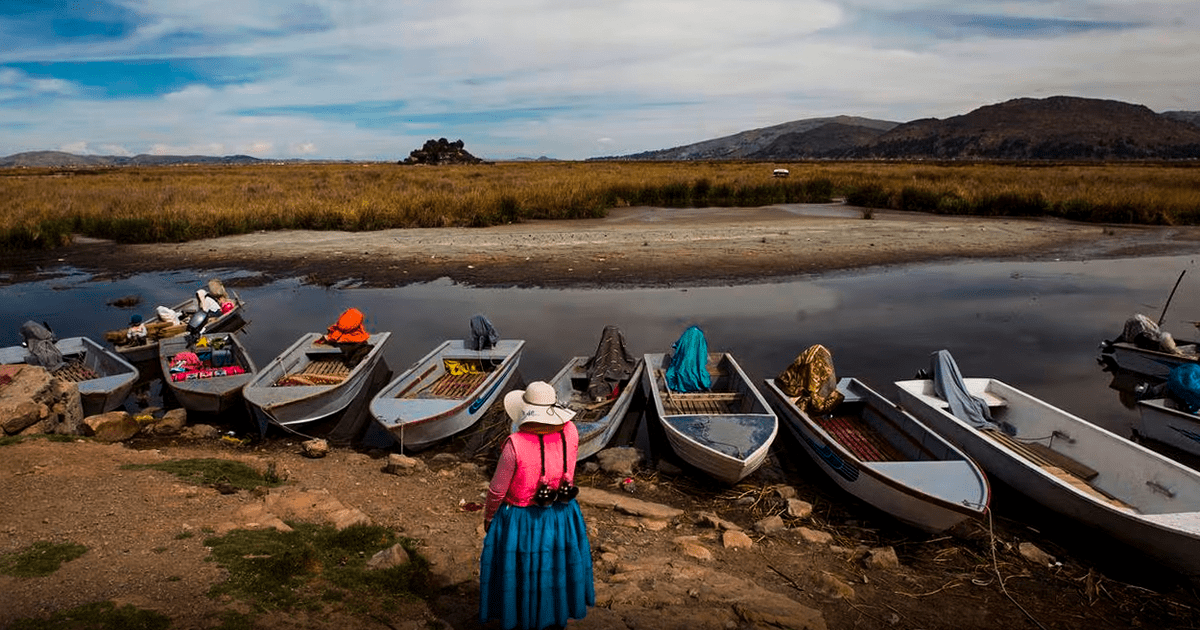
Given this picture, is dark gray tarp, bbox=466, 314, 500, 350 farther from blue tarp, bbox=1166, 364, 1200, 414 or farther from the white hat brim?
blue tarp, bbox=1166, 364, 1200, 414

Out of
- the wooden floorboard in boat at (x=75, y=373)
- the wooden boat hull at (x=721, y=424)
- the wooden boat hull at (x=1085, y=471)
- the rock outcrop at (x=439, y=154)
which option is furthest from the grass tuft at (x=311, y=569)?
the rock outcrop at (x=439, y=154)

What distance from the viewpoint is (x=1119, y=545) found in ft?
22.1

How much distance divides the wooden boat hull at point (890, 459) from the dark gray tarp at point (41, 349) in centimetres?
1308

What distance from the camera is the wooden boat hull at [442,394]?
9.19 meters

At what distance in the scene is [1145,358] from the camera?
40.2ft

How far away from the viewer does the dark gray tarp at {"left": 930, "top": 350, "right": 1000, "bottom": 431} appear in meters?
9.41

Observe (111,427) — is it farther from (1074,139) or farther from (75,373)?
(1074,139)

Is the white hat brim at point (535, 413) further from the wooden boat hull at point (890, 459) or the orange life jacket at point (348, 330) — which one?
the orange life jacket at point (348, 330)

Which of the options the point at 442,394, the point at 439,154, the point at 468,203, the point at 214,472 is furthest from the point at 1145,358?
the point at 439,154

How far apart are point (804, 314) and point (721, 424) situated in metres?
8.51

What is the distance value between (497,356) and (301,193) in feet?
105

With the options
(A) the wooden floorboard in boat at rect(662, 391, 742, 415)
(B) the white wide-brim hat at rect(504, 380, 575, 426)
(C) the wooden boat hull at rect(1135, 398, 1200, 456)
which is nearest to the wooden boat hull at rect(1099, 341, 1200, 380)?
(C) the wooden boat hull at rect(1135, 398, 1200, 456)

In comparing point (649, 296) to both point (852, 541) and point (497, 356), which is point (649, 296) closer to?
point (497, 356)

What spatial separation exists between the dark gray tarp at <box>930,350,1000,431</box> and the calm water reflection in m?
1.57
